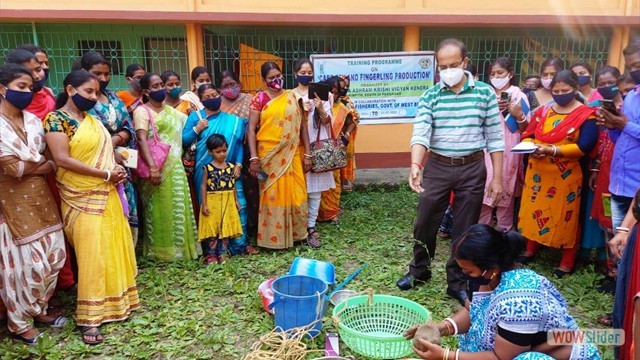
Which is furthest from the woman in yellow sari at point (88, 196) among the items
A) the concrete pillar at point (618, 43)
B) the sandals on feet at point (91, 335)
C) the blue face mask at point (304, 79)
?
the concrete pillar at point (618, 43)

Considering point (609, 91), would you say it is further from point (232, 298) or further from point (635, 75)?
point (232, 298)

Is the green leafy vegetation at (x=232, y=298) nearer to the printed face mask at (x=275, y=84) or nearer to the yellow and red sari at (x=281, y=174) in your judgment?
the yellow and red sari at (x=281, y=174)

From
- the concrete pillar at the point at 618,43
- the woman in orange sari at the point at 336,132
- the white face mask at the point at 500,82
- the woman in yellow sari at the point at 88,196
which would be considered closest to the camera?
the woman in yellow sari at the point at 88,196

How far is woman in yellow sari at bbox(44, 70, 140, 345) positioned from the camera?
3.08m

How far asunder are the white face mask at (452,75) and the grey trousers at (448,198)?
0.61 metres

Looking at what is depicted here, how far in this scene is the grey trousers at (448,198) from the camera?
3564mm

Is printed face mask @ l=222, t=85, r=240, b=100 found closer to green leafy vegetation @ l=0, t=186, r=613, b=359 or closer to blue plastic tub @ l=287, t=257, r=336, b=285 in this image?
green leafy vegetation @ l=0, t=186, r=613, b=359

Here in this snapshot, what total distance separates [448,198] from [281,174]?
5.47 ft

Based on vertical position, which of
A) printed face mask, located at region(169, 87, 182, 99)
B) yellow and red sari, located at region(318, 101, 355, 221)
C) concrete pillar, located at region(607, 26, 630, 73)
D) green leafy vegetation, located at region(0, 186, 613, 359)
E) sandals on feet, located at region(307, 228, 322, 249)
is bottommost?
green leafy vegetation, located at region(0, 186, 613, 359)

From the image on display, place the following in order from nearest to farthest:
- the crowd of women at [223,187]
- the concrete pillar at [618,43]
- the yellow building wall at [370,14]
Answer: the crowd of women at [223,187] < the yellow building wall at [370,14] < the concrete pillar at [618,43]

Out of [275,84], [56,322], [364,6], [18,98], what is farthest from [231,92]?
[364,6]

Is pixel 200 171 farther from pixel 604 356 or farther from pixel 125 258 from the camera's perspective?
pixel 604 356

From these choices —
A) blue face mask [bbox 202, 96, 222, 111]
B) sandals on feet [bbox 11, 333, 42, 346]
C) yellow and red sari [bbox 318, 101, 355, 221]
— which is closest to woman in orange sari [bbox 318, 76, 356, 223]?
yellow and red sari [bbox 318, 101, 355, 221]

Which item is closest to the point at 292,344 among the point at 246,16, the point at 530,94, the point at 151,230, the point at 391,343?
the point at 391,343
